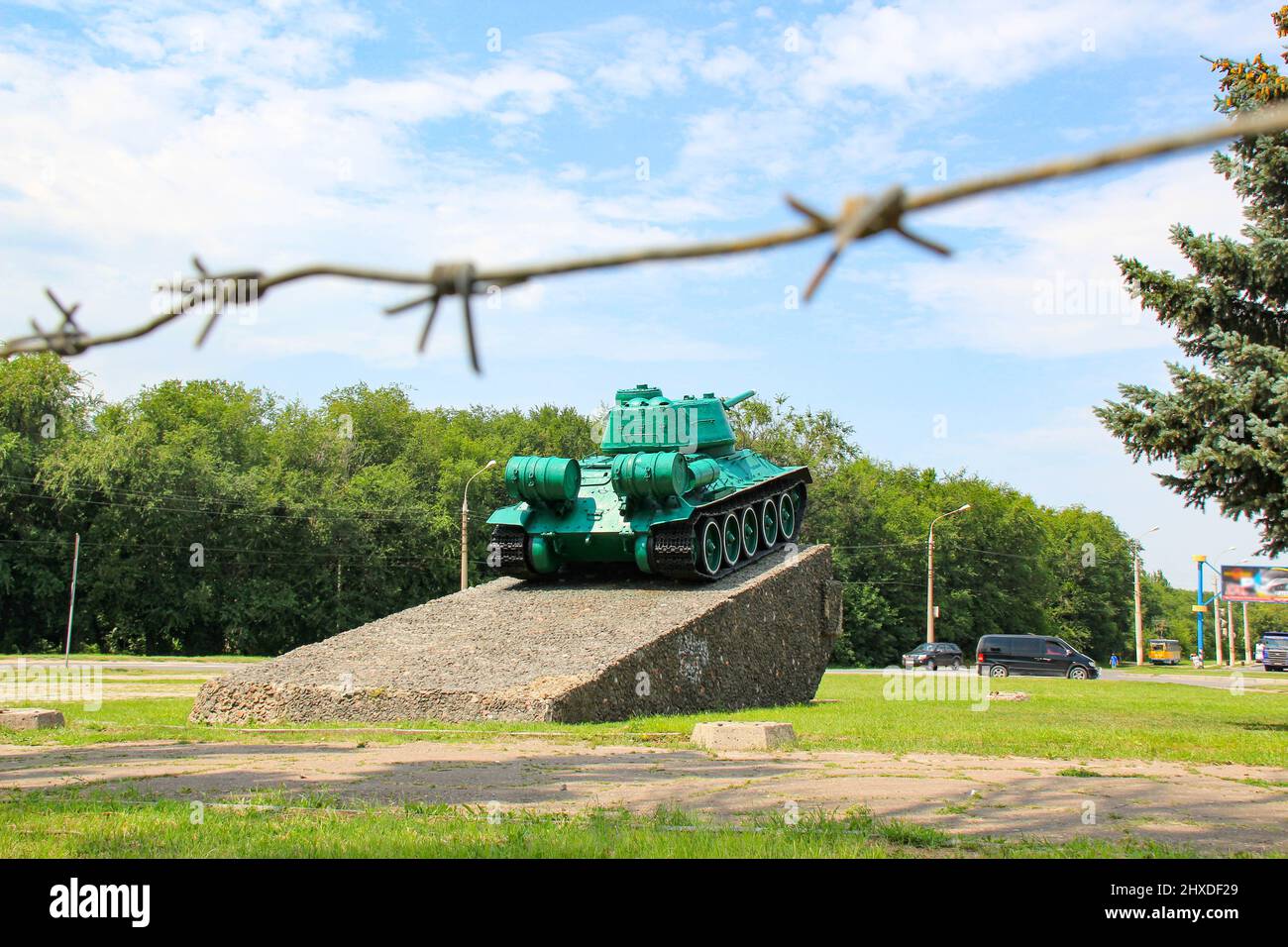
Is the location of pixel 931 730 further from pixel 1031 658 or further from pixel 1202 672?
pixel 1202 672

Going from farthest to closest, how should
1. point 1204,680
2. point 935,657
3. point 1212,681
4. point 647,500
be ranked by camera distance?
point 935,657
point 1204,680
point 1212,681
point 647,500

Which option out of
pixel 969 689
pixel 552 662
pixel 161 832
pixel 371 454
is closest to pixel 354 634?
pixel 552 662

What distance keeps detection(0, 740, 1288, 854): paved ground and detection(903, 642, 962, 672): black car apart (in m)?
32.2

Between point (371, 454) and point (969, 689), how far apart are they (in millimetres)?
36087

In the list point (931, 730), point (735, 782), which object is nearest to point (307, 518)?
point (931, 730)

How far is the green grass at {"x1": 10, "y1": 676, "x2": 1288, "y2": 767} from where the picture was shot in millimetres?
11664

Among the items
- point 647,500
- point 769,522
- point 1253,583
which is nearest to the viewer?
point 647,500

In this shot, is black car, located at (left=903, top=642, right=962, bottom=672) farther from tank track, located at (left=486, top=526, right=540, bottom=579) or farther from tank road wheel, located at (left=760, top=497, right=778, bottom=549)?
tank track, located at (left=486, top=526, right=540, bottom=579)

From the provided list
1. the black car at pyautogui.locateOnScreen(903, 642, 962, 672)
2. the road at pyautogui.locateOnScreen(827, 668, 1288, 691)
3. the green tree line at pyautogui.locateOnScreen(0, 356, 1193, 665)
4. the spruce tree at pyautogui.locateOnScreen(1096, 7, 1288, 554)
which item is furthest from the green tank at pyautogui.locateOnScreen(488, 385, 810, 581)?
the black car at pyautogui.locateOnScreen(903, 642, 962, 672)

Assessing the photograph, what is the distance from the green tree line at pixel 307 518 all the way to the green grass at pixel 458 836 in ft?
85.6

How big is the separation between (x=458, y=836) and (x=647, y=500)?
14.0 meters

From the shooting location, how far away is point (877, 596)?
57.7 m

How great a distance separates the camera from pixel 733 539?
21984mm
